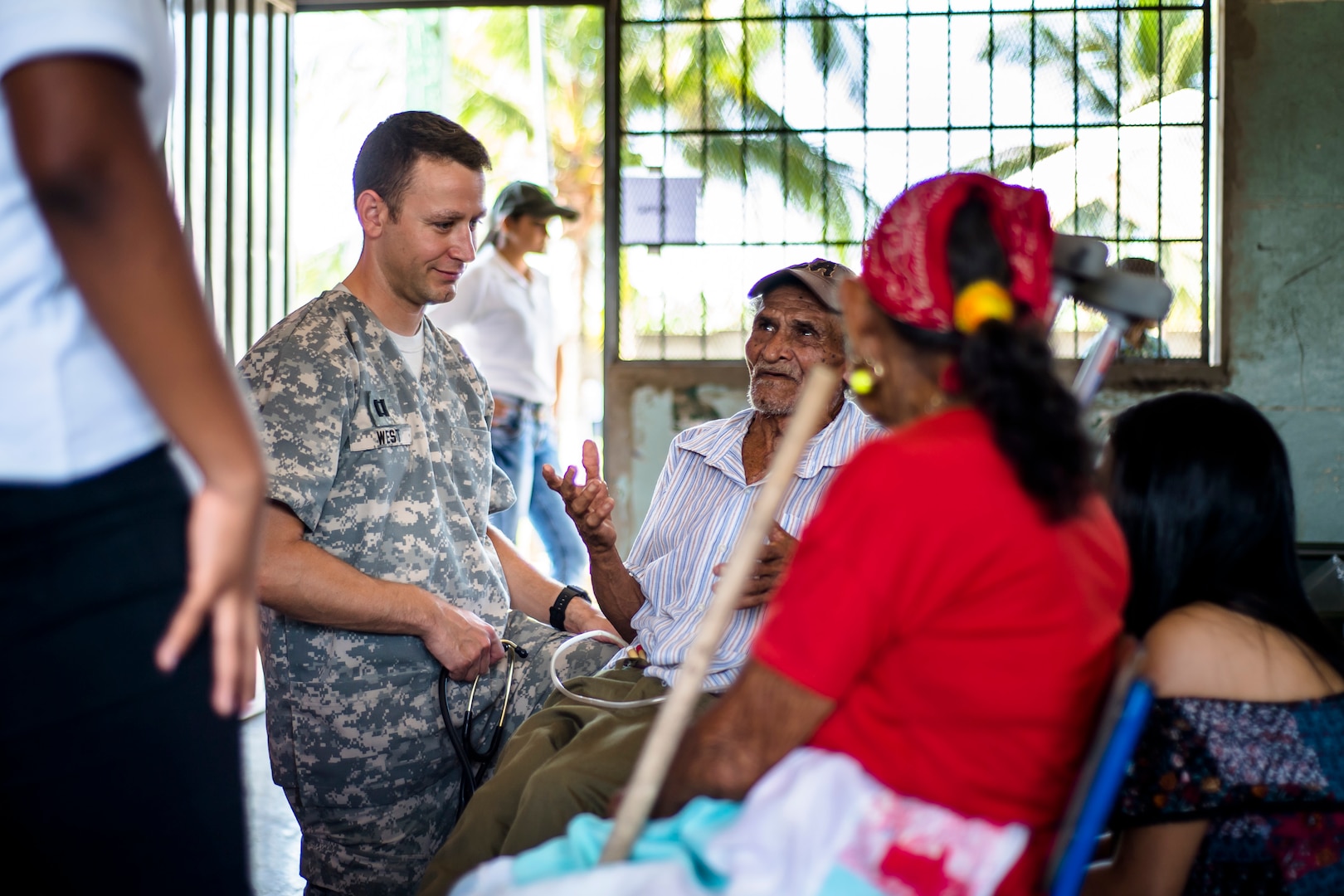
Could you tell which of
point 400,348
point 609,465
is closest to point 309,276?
point 609,465

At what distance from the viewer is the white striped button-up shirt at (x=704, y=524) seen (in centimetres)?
236

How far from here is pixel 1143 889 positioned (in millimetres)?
1542

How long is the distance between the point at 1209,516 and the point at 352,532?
1605 millimetres

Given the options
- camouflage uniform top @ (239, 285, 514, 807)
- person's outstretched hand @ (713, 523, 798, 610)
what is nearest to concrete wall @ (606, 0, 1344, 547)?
person's outstretched hand @ (713, 523, 798, 610)

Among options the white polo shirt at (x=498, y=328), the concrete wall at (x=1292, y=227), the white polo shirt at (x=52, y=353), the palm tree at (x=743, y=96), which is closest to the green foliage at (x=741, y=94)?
the palm tree at (x=743, y=96)

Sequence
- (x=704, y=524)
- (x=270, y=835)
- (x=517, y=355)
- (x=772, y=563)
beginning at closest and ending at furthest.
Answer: (x=772, y=563), (x=704, y=524), (x=270, y=835), (x=517, y=355)

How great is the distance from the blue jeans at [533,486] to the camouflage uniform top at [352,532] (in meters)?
2.64

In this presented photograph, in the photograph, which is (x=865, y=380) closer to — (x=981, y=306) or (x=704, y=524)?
(x=981, y=306)

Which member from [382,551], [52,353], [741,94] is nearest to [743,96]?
[741,94]

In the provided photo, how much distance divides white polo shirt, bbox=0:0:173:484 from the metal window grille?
4006mm

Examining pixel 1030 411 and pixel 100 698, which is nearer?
pixel 100 698

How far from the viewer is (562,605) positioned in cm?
280

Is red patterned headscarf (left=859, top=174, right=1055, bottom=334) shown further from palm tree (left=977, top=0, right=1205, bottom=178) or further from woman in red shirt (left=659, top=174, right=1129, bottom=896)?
palm tree (left=977, top=0, right=1205, bottom=178)

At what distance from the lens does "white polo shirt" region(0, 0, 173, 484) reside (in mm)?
903
